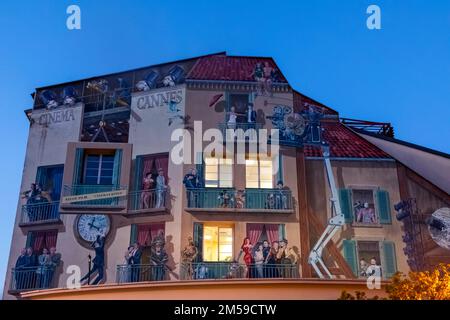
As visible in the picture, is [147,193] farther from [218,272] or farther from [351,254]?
[351,254]

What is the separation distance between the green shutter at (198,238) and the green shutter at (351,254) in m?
5.08

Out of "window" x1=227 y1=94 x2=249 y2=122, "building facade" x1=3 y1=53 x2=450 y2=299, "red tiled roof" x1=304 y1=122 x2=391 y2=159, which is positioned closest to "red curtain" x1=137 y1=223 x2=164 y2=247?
"building facade" x1=3 y1=53 x2=450 y2=299

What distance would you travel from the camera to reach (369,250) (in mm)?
19266

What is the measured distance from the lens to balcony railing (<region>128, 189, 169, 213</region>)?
63.8 ft

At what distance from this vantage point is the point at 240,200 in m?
19.5

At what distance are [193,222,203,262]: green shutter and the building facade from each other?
6 cm

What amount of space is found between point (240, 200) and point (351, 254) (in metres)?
4.39

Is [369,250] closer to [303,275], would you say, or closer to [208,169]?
[303,275]

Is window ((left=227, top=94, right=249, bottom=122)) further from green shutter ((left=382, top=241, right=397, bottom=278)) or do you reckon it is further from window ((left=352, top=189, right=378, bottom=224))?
green shutter ((left=382, top=241, right=397, bottom=278))
